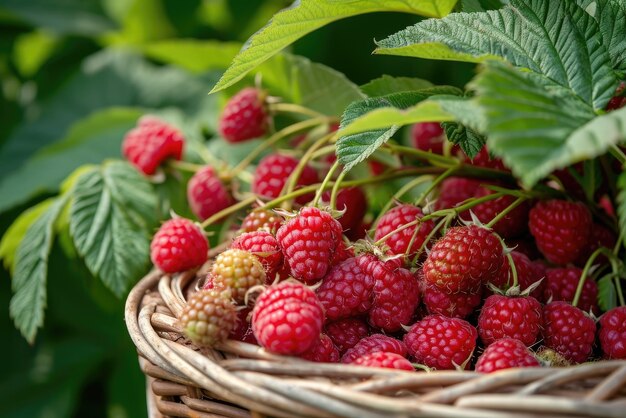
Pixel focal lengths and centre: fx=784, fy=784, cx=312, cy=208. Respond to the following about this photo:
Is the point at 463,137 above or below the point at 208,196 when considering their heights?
above

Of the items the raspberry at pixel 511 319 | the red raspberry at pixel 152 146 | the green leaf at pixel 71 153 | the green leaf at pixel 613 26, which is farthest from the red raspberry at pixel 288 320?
the green leaf at pixel 71 153

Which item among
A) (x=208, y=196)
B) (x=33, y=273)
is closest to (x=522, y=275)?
(x=208, y=196)

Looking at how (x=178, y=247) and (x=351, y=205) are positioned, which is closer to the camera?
(x=178, y=247)

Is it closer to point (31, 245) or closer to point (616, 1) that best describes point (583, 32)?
point (616, 1)

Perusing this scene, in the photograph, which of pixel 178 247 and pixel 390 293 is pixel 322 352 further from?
pixel 178 247

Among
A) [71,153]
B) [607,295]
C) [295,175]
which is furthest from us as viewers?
[71,153]

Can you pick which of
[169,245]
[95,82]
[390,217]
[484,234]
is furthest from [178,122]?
[484,234]

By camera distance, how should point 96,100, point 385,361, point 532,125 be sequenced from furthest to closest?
point 96,100, point 385,361, point 532,125

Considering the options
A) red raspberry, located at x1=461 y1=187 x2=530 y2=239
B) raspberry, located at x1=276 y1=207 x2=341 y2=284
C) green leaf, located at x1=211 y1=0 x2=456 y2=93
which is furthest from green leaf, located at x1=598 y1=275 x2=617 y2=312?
green leaf, located at x1=211 y1=0 x2=456 y2=93
